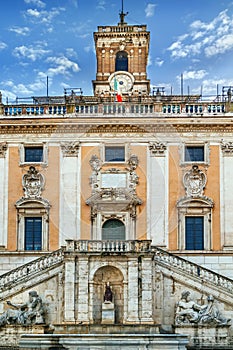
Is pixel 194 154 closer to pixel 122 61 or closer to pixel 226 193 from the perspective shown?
pixel 226 193

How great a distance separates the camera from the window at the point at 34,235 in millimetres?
39688

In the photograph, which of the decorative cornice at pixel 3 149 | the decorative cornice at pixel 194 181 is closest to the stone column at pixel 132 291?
the decorative cornice at pixel 194 181

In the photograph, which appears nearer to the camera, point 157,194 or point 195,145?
point 157,194

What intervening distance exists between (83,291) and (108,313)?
59.7 inches

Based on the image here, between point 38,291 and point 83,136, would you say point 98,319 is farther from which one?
point 83,136

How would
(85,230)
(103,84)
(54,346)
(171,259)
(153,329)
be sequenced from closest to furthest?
(54,346)
(153,329)
(171,259)
(85,230)
(103,84)

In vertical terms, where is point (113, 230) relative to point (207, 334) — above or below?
above

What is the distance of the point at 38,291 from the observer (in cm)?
3497

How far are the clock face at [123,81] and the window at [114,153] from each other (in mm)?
10132

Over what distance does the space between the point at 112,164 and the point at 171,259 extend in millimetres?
7358

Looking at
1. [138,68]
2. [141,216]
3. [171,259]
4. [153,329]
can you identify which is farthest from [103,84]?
[153,329]

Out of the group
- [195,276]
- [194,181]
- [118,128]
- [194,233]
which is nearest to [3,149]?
[118,128]

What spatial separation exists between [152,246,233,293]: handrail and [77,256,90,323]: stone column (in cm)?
342

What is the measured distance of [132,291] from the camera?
3400cm
